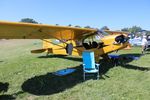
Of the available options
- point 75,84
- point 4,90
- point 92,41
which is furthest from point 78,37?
point 4,90

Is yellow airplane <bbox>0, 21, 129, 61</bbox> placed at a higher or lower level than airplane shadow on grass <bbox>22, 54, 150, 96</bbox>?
higher

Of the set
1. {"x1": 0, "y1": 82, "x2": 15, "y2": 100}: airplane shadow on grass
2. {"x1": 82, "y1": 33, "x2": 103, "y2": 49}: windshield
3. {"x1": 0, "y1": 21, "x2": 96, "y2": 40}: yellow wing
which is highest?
{"x1": 0, "y1": 21, "x2": 96, "y2": 40}: yellow wing

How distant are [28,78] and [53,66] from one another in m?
2.56

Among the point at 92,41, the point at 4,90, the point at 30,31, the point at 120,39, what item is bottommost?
the point at 4,90

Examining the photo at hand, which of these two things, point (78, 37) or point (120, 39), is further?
point (78, 37)

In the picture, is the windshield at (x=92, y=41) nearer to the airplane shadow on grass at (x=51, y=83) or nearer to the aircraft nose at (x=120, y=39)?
the aircraft nose at (x=120, y=39)

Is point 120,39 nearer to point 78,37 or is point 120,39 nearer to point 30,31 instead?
point 78,37

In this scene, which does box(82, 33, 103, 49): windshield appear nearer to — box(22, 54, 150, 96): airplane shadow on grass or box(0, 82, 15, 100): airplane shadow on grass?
box(22, 54, 150, 96): airplane shadow on grass

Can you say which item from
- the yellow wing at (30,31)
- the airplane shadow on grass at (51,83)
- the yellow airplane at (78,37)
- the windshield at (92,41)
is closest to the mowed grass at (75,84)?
the airplane shadow on grass at (51,83)

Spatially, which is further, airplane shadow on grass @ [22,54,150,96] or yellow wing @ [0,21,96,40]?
airplane shadow on grass @ [22,54,150,96]

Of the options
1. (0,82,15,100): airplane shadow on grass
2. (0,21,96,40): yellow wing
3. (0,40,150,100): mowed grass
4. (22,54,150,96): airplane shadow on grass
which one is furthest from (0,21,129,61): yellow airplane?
(0,82,15,100): airplane shadow on grass

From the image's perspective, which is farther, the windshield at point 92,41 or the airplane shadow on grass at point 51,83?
the windshield at point 92,41

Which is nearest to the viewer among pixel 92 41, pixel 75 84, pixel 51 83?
pixel 75 84

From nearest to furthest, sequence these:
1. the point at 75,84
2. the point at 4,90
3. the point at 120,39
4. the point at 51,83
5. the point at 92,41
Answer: the point at 4,90
the point at 75,84
the point at 51,83
the point at 120,39
the point at 92,41
